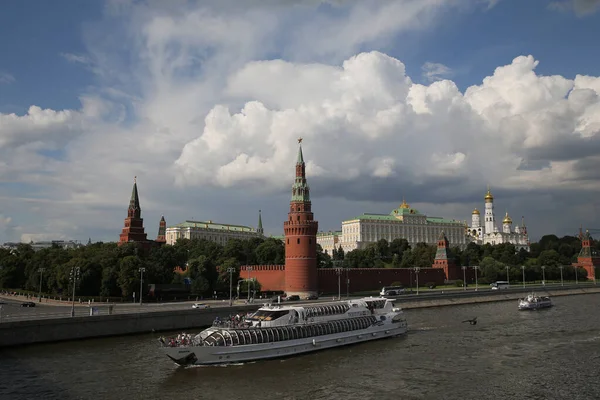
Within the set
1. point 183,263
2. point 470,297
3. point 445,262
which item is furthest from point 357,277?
point 183,263

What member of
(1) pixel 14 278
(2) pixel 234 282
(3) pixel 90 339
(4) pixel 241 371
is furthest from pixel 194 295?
(4) pixel 241 371

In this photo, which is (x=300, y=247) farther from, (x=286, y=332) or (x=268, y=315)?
(x=286, y=332)

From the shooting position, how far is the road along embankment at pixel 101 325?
144 ft

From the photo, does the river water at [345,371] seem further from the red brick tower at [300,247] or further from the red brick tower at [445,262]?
the red brick tower at [445,262]

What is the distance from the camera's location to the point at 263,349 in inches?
1570

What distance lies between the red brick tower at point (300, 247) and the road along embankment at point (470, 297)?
53.2 feet

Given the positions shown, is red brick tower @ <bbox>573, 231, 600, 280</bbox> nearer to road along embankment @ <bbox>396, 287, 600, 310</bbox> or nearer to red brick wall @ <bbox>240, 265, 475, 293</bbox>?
road along embankment @ <bbox>396, 287, 600, 310</bbox>

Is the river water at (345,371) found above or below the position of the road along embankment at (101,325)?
below

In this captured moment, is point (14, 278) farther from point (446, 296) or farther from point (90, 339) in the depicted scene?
point (446, 296)

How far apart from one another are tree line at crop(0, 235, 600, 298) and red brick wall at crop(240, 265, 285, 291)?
4458 mm

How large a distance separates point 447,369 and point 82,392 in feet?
74.9

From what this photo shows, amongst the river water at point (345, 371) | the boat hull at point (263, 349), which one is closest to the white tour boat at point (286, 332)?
the boat hull at point (263, 349)

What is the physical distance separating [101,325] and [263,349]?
17.9 metres

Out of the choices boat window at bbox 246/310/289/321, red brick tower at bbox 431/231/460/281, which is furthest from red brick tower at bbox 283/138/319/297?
red brick tower at bbox 431/231/460/281
